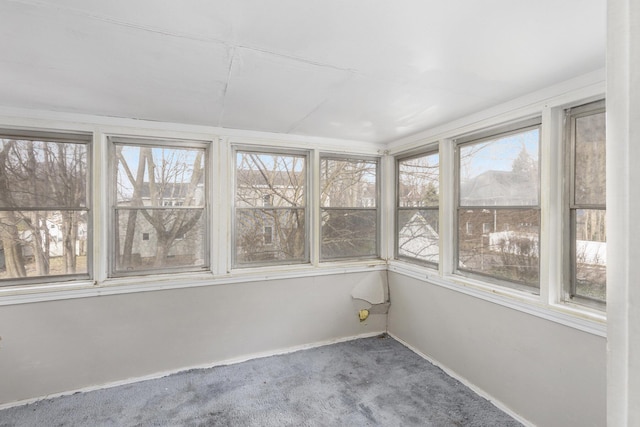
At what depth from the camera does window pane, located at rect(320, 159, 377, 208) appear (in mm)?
3412

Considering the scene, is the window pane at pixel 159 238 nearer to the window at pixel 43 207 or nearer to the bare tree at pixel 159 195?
the bare tree at pixel 159 195

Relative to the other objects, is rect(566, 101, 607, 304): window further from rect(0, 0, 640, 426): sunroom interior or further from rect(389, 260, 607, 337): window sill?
rect(389, 260, 607, 337): window sill

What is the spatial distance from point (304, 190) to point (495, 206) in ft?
5.80

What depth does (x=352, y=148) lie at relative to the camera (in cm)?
341

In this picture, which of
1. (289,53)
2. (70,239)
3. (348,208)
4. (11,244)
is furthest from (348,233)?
(11,244)

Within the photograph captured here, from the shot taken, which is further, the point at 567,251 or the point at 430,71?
the point at 567,251

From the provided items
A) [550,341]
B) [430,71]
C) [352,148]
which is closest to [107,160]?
[352,148]

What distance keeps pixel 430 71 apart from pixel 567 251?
1434 millimetres

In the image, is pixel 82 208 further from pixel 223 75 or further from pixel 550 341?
pixel 550 341

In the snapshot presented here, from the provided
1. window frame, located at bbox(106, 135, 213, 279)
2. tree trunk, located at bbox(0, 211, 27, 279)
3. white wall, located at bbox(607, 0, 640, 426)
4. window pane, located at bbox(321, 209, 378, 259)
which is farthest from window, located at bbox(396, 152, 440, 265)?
tree trunk, located at bbox(0, 211, 27, 279)

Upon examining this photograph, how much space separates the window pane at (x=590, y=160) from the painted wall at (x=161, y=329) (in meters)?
2.09

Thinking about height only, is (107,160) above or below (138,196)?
above

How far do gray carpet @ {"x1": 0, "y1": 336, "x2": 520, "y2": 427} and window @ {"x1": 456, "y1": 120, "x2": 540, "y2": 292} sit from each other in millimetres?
976

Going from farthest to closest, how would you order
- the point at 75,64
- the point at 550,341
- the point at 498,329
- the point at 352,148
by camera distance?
the point at 352,148 < the point at 498,329 < the point at 550,341 < the point at 75,64
